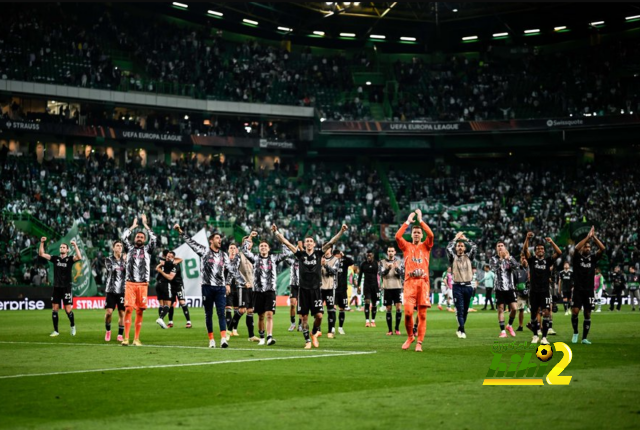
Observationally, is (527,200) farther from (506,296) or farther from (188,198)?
(506,296)

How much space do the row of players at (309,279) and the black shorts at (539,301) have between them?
0.03 meters

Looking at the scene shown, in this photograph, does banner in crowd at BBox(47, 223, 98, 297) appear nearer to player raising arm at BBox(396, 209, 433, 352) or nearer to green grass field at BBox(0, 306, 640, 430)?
green grass field at BBox(0, 306, 640, 430)

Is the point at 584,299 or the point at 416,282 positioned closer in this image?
the point at 416,282

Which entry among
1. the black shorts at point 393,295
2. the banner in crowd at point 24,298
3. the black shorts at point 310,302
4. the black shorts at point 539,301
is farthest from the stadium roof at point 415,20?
the black shorts at point 310,302

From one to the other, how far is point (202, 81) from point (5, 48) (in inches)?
629

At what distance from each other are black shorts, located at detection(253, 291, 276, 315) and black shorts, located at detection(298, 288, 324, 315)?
52.8 inches

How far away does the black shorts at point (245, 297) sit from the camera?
25.6m

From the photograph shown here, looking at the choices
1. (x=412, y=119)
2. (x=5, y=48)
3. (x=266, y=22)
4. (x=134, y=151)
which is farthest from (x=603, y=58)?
(x=5, y=48)

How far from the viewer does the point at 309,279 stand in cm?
2156

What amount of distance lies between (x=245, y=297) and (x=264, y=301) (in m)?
3.27

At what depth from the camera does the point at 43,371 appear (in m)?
16.3

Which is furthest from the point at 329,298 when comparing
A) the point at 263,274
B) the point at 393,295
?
the point at 263,274

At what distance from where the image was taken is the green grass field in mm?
11062

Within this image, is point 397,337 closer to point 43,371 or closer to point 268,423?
point 43,371
